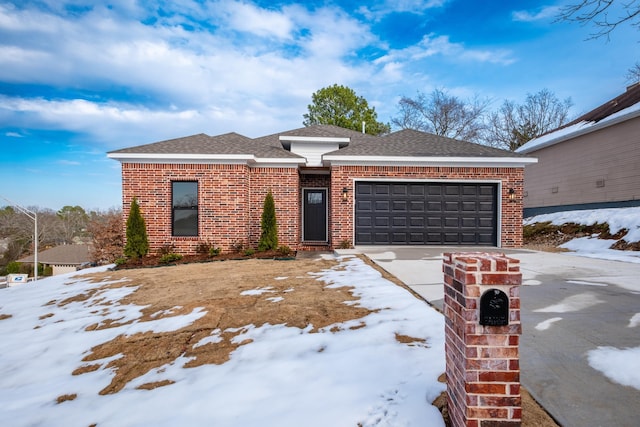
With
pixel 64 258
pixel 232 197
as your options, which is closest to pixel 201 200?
pixel 232 197

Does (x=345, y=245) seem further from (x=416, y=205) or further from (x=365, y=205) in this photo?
(x=416, y=205)

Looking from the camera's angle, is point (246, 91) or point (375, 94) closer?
point (246, 91)

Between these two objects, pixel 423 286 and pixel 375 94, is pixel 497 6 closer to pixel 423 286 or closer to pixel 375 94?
pixel 423 286

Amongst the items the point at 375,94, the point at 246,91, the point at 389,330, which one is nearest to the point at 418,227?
the point at 389,330

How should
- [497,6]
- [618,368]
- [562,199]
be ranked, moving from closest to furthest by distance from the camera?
[618,368] → [497,6] → [562,199]

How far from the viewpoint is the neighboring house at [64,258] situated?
30.7 m

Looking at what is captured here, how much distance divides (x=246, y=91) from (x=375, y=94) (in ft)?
37.5

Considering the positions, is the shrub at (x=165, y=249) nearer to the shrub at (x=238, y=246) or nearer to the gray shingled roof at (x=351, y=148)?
the shrub at (x=238, y=246)

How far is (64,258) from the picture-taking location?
31.7 metres

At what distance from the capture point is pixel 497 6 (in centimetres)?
1119

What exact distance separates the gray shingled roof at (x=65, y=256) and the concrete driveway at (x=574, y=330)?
37.1m

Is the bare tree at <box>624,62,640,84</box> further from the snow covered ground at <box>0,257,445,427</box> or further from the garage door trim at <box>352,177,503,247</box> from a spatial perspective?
the snow covered ground at <box>0,257,445,427</box>

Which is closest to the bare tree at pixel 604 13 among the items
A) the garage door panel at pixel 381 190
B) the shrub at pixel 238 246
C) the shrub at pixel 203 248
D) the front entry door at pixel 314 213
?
the garage door panel at pixel 381 190

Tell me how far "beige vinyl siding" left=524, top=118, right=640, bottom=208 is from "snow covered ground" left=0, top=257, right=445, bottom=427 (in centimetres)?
1313
